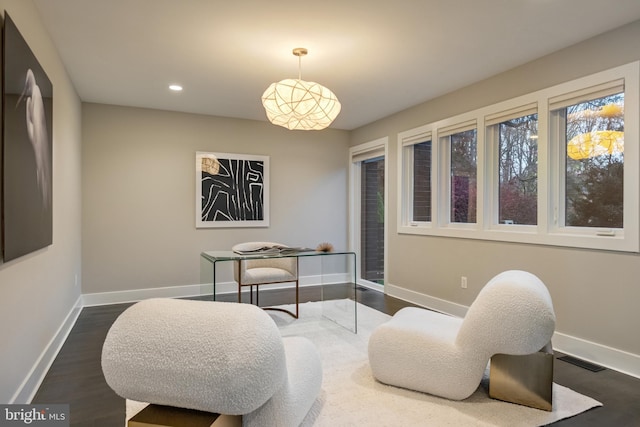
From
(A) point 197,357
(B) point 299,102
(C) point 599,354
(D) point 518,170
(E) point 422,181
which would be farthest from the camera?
(E) point 422,181

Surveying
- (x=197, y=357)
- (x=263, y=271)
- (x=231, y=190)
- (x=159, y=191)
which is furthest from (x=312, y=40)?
(x=159, y=191)

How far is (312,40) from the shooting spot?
2.85 meters

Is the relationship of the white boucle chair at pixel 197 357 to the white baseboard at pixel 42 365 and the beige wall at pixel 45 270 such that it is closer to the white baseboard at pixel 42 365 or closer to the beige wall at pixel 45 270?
the beige wall at pixel 45 270

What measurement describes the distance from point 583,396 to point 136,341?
8.06 ft

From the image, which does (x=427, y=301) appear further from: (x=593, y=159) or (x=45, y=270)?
(x=45, y=270)

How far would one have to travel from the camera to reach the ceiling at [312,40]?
7.89ft

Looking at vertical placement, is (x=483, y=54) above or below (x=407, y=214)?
above

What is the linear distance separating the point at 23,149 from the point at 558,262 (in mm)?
3650

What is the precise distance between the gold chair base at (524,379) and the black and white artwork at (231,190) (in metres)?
3.66

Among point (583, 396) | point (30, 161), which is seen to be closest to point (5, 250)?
point (30, 161)

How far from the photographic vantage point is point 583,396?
2.24 m

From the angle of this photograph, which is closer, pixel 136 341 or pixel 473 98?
pixel 136 341

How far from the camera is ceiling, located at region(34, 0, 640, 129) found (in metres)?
2.40

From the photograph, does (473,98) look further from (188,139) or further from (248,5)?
(188,139)
